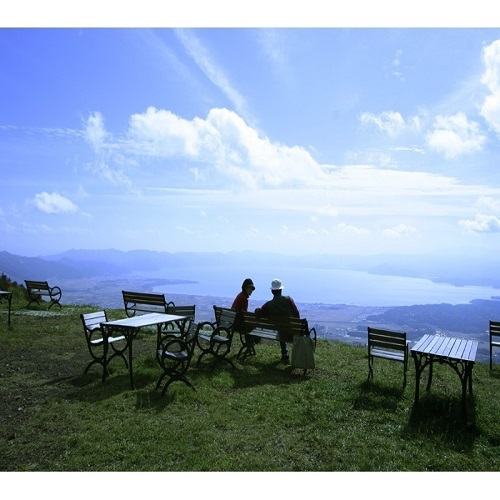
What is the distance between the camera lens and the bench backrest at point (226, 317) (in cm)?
909

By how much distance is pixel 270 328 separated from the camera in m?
9.13

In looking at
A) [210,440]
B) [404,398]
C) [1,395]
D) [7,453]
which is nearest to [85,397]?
[1,395]

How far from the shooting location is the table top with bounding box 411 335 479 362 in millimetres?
6303

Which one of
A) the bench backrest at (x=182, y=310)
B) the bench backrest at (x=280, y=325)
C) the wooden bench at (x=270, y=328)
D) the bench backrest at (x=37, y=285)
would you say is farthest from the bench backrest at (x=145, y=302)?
the bench backrest at (x=37, y=285)

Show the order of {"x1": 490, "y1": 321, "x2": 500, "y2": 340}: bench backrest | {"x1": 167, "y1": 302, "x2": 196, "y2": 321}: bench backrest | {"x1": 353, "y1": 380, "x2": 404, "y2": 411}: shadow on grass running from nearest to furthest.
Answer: {"x1": 353, "y1": 380, "x2": 404, "y2": 411}: shadow on grass, {"x1": 490, "y1": 321, "x2": 500, "y2": 340}: bench backrest, {"x1": 167, "y1": 302, "x2": 196, "y2": 321}: bench backrest

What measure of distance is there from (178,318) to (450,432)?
16.4 feet

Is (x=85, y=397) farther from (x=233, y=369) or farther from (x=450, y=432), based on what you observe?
(x=450, y=432)

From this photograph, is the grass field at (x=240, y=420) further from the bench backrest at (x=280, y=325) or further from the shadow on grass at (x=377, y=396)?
the bench backrest at (x=280, y=325)

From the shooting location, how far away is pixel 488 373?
9930mm

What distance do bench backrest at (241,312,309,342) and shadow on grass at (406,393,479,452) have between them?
8.71ft

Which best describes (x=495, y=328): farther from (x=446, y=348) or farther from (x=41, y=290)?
(x=41, y=290)

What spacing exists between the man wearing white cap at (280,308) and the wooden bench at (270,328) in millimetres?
254

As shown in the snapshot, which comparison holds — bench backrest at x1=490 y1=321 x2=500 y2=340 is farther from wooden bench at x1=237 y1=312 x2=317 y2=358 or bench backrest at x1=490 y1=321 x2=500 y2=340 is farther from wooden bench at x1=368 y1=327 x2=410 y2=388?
wooden bench at x1=237 y1=312 x2=317 y2=358

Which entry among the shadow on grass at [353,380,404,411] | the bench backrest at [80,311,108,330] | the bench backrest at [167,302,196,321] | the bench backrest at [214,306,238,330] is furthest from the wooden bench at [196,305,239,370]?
the shadow on grass at [353,380,404,411]
